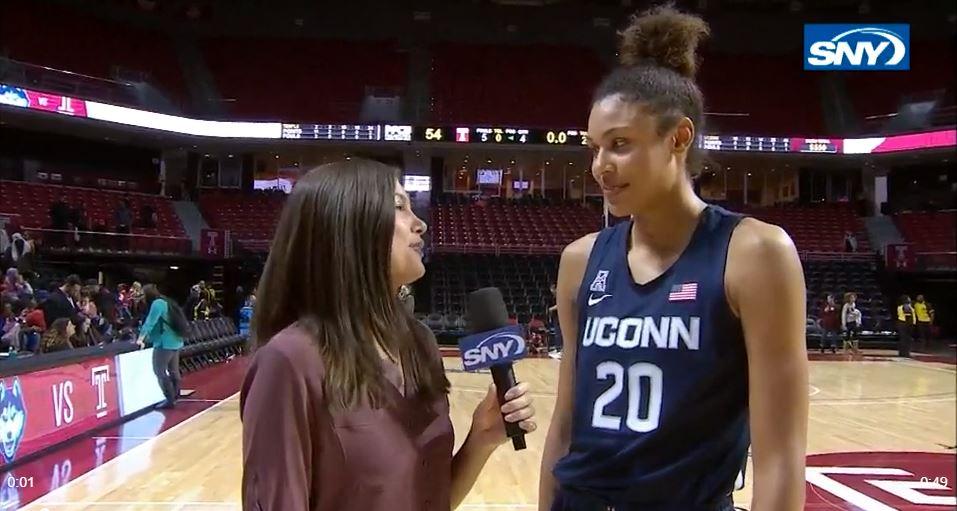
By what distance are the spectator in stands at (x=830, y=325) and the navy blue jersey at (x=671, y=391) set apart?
1409 centimetres

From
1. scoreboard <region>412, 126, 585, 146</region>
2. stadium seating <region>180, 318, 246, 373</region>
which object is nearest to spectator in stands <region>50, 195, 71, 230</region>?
stadium seating <region>180, 318, 246, 373</region>

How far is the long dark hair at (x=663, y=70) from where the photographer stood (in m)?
1.32

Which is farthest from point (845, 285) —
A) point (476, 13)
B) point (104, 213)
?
point (104, 213)

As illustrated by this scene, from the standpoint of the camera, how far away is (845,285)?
1543 cm

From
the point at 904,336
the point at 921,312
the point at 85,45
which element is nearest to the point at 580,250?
the point at 921,312

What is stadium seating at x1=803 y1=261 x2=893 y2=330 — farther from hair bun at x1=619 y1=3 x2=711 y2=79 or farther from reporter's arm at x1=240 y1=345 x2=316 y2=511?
reporter's arm at x1=240 y1=345 x2=316 y2=511

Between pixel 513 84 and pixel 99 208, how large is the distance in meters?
10.6

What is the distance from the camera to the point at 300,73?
70.3 ft

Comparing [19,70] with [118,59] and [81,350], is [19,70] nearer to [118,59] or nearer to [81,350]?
[118,59]

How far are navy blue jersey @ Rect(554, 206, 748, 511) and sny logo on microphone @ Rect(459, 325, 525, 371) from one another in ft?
0.73

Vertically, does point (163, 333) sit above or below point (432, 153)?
below

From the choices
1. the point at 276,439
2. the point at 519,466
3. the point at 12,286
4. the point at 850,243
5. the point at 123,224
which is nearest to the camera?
the point at 276,439

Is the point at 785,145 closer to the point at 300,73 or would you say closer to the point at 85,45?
the point at 300,73
